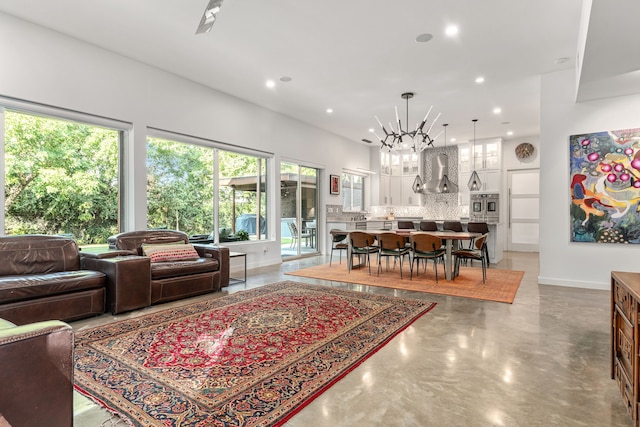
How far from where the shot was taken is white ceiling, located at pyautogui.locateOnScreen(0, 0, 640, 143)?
355 centimetres

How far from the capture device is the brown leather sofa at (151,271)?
3717 mm

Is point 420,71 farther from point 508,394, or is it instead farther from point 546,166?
point 508,394

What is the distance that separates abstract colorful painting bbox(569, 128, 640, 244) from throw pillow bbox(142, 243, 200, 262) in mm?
5611

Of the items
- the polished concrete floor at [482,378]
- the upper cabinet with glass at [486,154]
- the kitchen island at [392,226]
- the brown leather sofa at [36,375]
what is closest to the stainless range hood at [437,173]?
the upper cabinet with glass at [486,154]

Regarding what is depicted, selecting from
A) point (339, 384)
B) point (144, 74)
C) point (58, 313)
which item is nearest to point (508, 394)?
point (339, 384)

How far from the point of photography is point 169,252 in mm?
4625

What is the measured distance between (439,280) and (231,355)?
12.8 ft

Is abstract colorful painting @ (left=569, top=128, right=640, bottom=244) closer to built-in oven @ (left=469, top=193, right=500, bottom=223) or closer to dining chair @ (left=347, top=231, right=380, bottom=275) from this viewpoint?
dining chair @ (left=347, top=231, right=380, bottom=275)

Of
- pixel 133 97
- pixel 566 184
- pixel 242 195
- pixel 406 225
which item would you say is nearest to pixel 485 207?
pixel 406 225

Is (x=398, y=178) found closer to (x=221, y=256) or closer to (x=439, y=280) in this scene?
(x=439, y=280)

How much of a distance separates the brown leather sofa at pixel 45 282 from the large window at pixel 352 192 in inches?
277

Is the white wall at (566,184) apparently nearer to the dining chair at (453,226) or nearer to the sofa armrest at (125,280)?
the dining chair at (453,226)

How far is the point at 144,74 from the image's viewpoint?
5.04 meters

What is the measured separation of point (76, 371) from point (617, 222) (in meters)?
6.40
